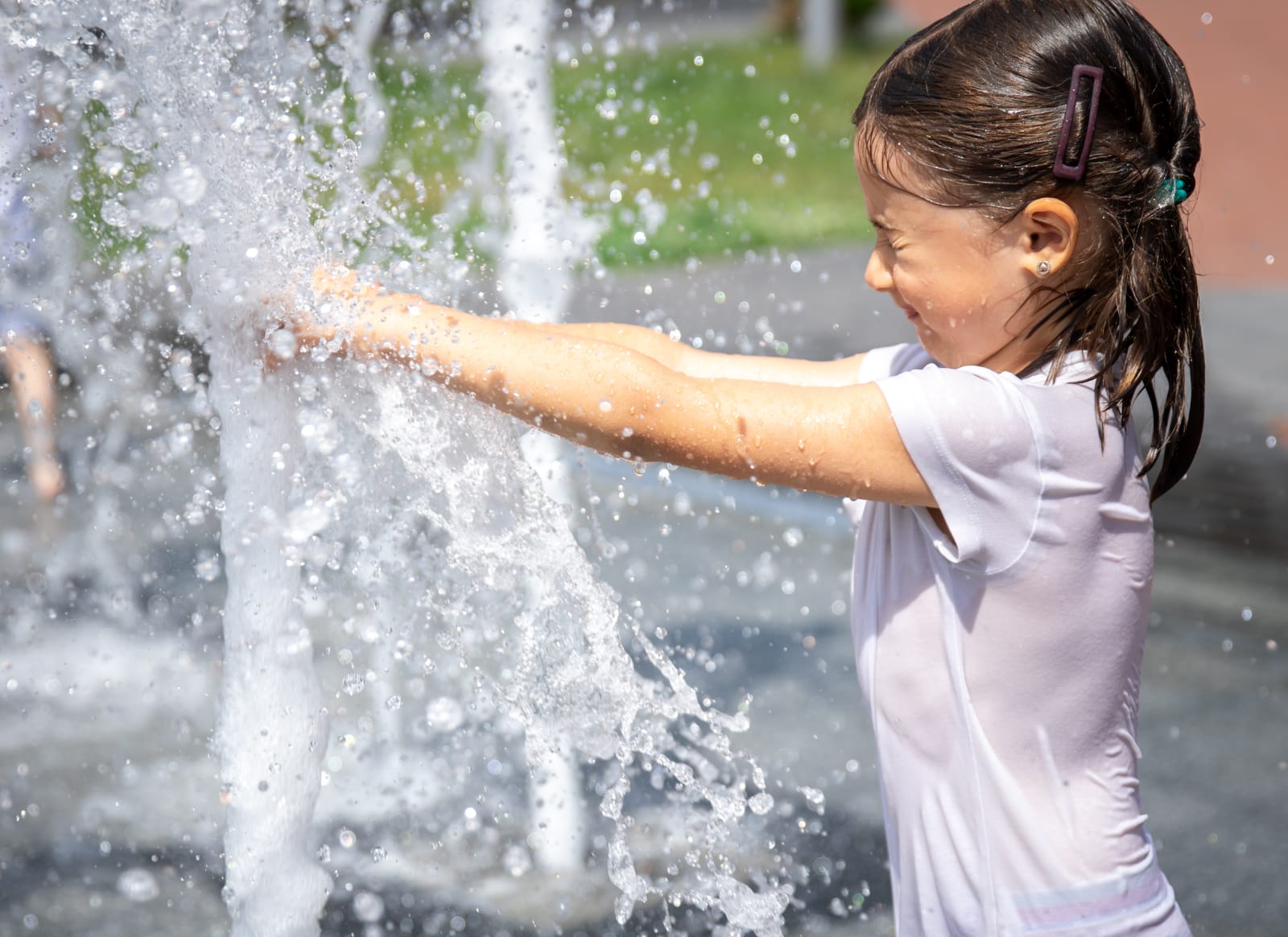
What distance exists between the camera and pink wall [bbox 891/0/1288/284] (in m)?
9.42

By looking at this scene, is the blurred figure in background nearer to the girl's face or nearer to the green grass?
the girl's face

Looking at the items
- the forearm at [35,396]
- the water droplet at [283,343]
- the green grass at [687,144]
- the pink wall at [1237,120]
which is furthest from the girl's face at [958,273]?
the pink wall at [1237,120]

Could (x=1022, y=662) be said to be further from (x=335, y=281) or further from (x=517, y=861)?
(x=517, y=861)

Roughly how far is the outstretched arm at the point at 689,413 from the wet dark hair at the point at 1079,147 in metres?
0.22

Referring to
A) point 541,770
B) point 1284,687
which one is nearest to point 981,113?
point 541,770

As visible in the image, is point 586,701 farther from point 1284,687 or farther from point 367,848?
point 1284,687

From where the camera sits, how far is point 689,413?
1.45 metres

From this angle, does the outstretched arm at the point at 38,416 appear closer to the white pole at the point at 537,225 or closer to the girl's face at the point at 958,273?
the white pole at the point at 537,225

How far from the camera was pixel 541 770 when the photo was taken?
287cm

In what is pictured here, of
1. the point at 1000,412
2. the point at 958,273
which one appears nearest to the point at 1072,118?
the point at 958,273

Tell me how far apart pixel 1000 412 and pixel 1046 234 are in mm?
200

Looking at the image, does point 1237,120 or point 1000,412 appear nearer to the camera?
point 1000,412

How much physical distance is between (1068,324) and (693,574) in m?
2.96

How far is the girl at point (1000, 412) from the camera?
144cm
